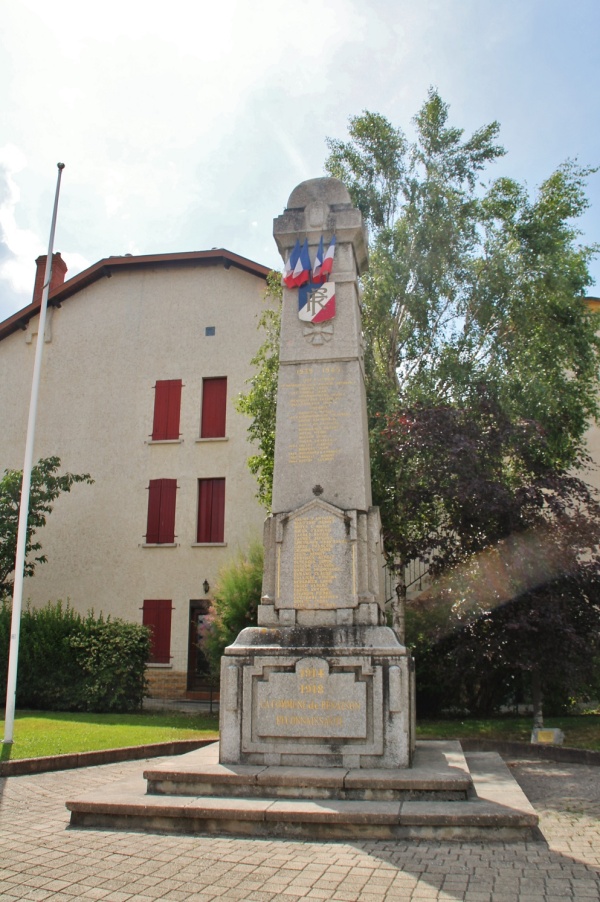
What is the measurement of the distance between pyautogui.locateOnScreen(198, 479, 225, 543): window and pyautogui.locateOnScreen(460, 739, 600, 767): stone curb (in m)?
10.7

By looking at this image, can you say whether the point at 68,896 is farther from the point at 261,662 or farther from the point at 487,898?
the point at 261,662

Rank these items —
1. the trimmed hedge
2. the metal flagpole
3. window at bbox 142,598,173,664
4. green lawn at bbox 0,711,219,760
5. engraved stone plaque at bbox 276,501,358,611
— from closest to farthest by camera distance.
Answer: engraved stone plaque at bbox 276,501,358,611 < green lawn at bbox 0,711,219,760 < the metal flagpole < the trimmed hedge < window at bbox 142,598,173,664

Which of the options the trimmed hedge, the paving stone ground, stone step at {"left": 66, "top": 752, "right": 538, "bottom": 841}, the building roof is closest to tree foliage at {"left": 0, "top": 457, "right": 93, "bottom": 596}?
the trimmed hedge

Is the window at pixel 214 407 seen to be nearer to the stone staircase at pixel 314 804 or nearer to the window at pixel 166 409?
the window at pixel 166 409

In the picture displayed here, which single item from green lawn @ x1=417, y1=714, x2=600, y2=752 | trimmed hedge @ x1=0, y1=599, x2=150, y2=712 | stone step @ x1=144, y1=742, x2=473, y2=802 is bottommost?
green lawn @ x1=417, y1=714, x2=600, y2=752

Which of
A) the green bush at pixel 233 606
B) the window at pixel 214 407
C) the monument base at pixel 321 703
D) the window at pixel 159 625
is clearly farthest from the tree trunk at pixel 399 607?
the window at pixel 214 407

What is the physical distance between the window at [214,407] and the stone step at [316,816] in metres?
15.3

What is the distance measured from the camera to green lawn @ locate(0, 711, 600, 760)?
9969 millimetres

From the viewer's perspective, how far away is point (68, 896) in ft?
13.8

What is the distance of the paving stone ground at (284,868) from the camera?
4219 millimetres

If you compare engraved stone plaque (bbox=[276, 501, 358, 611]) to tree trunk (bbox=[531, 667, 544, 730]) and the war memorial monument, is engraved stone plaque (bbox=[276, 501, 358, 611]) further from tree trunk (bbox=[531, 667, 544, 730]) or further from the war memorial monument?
tree trunk (bbox=[531, 667, 544, 730])

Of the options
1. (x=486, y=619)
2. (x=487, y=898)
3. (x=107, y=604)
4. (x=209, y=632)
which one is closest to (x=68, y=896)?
(x=487, y=898)

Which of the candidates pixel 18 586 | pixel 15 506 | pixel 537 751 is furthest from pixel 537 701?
pixel 15 506

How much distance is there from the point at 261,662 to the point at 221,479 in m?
13.8
